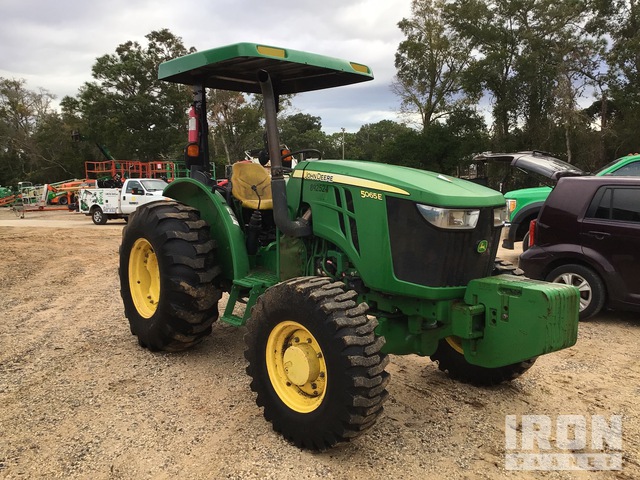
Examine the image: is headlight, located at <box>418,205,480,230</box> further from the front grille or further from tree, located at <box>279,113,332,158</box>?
tree, located at <box>279,113,332,158</box>

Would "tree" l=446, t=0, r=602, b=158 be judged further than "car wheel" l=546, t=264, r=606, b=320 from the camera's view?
Yes

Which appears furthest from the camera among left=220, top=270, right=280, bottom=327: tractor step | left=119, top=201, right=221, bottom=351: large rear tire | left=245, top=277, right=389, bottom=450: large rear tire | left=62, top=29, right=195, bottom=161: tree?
left=62, top=29, right=195, bottom=161: tree

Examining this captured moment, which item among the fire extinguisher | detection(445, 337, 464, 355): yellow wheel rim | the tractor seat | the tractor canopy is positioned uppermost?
the tractor canopy

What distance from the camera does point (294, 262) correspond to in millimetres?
4082

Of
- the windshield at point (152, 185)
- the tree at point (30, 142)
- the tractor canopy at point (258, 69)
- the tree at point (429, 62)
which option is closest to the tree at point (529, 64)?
the tree at point (429, 62)

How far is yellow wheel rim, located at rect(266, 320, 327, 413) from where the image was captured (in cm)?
322

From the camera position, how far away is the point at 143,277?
16.8 feet

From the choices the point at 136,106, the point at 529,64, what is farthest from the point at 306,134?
the point at 529,64

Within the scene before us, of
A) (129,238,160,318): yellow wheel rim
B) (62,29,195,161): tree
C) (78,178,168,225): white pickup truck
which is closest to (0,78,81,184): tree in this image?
(62,29,195,161): tree

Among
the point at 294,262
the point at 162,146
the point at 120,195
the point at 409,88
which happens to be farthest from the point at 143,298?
the point at 162,146

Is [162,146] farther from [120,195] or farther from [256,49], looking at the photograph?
[256,49]

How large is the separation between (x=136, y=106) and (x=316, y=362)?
125 feet

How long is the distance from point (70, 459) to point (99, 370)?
1.43m

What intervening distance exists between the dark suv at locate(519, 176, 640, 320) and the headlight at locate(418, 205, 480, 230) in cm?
352
